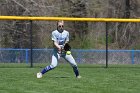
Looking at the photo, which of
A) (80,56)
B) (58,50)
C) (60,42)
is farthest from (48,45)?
Result: (58,50)

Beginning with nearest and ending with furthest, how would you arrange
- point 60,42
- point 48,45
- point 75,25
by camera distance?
point 60,42 < point 48,45 < point 75,25

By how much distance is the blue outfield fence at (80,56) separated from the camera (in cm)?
2019

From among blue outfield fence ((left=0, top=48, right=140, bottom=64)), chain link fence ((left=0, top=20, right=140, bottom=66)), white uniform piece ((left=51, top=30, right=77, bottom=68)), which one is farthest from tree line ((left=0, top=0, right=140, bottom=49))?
white uniform piece ((left=51, top=30, right=77, bottom=68))

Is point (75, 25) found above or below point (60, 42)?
below

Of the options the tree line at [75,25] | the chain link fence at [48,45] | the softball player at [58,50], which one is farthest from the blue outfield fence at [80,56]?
the softball player at [58,50]

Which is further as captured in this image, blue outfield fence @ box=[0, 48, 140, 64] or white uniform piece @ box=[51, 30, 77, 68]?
blue outfield fence @ box=[0, 48, 140, 64]

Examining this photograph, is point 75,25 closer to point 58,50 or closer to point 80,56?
point 80,56

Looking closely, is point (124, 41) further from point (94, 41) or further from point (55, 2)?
point (55, 2)

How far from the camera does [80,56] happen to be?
20.6 m

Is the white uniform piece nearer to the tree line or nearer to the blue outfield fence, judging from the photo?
the blue outfield fence

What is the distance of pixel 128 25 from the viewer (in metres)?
28.4

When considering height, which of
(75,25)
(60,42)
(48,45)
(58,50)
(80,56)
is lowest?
(80,56)

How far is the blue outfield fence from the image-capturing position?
795 inches

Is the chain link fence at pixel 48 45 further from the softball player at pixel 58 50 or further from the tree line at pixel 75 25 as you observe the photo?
the softball player at pixel 58 50
